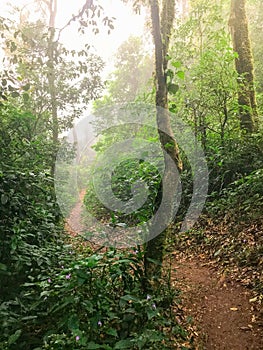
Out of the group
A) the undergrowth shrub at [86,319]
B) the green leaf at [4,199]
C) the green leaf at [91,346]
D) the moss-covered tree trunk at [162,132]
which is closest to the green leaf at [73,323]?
the undergrowth shrub at [86,319]

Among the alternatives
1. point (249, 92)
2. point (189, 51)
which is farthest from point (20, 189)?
point (189, 51)

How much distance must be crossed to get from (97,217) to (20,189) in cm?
803

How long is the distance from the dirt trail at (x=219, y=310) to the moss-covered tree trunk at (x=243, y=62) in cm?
427

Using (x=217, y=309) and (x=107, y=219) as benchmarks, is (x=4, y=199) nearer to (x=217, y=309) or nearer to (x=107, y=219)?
(x=217, y=309)

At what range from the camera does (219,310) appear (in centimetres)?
401

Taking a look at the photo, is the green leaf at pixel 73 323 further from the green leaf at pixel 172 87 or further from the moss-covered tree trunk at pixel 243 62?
the moss-covered tree trunk at pixel 243 62

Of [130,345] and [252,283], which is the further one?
[252,283]

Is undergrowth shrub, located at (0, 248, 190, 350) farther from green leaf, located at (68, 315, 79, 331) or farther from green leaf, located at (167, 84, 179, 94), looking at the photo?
green leaf, located at (167, 84, 179, 94)

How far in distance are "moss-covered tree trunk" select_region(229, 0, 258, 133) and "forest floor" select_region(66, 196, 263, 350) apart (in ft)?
13.4

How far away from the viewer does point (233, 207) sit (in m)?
6.21

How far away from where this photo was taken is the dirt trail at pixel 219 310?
3.37 meters

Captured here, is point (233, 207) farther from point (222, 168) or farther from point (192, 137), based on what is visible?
point (192, 137)

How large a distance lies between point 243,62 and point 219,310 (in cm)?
676

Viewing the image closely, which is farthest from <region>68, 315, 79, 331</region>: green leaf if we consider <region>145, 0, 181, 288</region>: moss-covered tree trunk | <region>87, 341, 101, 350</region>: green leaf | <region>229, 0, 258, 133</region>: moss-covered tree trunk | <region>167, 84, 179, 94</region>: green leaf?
<region>229, 0, 258, 133</region>: moss-covered tree trunk
